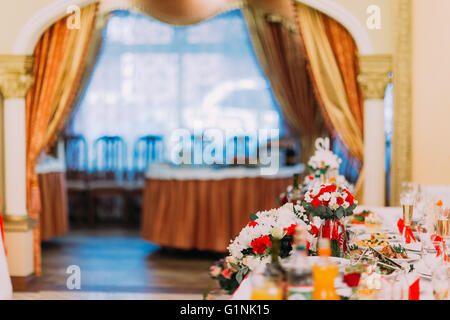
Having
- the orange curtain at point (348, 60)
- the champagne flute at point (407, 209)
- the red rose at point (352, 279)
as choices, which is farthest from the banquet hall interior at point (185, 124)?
the red rose at point (352, 279)

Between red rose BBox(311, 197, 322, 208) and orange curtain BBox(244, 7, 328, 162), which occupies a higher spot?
orange curtain BBox(244, 7, 328, 162)

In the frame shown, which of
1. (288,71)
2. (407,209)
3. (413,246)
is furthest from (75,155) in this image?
(413,246)

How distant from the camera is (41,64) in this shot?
4531 millimetres

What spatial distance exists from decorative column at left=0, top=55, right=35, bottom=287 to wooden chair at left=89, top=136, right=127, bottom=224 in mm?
3375

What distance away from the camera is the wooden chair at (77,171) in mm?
7984

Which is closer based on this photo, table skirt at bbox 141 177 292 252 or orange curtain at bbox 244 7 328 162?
A: table skirt at bbox 141 177 292 252

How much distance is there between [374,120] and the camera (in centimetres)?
425

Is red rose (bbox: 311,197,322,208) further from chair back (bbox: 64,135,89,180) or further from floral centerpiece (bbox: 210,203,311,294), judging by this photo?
chair back (bbox: 64,135,89,180)

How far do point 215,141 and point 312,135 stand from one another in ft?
5.59

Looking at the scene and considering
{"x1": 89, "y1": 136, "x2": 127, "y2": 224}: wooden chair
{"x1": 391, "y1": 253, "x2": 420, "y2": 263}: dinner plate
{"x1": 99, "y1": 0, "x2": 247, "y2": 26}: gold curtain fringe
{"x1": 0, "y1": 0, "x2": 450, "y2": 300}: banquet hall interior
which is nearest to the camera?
{"x1": 391, "y1": 253, "x2": 420, "y2": 263}: dinner plate

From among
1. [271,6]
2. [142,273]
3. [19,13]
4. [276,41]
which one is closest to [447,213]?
[142,273]

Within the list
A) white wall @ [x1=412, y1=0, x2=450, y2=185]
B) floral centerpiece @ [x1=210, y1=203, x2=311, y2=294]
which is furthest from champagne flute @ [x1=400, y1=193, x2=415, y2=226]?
white wall @ [x1=412, y1=0, x2=450, y2=185]

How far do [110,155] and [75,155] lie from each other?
0.53 metres

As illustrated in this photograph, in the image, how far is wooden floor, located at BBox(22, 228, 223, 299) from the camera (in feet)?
14.2
